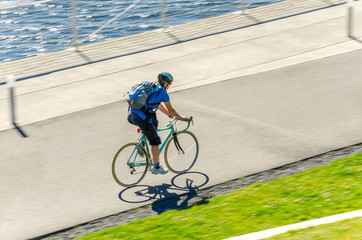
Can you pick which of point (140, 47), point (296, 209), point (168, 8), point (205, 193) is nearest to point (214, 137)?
point (205, 193)

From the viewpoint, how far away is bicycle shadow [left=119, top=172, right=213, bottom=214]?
28.4ft

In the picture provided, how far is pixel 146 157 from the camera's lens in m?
9.32

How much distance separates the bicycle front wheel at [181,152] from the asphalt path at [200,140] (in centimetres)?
15

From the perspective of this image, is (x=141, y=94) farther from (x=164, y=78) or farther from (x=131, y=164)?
(x=131, y=164)

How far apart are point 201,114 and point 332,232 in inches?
195

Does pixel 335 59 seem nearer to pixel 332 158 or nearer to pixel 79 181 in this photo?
pixel 332 158

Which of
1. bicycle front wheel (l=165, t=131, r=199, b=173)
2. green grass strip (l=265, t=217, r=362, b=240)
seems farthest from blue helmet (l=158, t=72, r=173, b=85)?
green grass strip (l=265, t=217, r=362, b=240)

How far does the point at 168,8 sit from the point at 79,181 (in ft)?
68.6

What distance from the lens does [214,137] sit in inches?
421

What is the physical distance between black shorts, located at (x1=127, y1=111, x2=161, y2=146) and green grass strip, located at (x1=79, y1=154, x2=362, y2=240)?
119 centimetres

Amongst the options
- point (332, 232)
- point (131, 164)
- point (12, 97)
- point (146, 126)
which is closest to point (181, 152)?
point (131, 164)

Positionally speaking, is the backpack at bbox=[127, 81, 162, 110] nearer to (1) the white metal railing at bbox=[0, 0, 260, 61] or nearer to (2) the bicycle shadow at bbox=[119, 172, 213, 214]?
(2) the bicycle shadow at bbox=[119, 172, 213, 214]

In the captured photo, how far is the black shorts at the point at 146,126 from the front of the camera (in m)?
8.85

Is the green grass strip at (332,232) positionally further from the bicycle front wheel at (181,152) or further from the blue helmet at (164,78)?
the blue helmet at (164,78)
